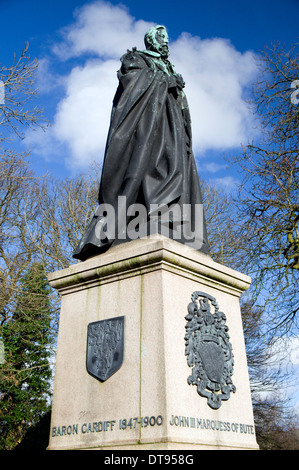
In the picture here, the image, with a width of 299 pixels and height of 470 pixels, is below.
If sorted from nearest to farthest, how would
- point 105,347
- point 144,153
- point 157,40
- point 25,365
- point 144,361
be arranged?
1. point 144,361
2. point 105,347
3. point 144,153
4. point 157,40
5. point 25,365

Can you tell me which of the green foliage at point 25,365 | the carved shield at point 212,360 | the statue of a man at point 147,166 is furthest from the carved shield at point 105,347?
the green foliage at point 25,365

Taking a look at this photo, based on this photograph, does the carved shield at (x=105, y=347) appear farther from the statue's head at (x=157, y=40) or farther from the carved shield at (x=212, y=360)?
the statue's head at (x=157, y=40)

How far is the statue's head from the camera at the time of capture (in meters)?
5.69

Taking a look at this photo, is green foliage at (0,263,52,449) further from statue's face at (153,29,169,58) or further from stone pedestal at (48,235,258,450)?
stone pedestal at (48,235,258,450)

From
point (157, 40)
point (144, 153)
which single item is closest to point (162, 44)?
point (157, 40)

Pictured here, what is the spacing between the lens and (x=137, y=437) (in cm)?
340

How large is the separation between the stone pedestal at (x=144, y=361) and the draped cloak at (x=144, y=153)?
1.47ft

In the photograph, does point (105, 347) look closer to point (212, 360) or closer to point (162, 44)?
point (212, 360)

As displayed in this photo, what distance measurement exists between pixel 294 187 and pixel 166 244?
9068mm

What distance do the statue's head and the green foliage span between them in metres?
12.5

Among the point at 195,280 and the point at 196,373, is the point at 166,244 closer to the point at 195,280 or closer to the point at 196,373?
the point at 195,280

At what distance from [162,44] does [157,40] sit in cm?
8

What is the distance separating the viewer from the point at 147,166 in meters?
4.94
